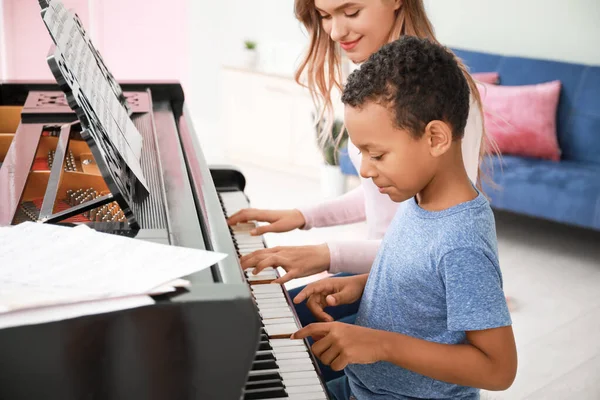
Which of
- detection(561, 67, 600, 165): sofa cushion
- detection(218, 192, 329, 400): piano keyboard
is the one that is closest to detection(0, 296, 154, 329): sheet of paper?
detection(218, 192, 329, 400): piano keyboard

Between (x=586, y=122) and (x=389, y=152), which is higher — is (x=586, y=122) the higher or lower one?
the lower one

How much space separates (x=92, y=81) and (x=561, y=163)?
11.5ft

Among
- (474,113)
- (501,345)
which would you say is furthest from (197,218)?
(474,113)

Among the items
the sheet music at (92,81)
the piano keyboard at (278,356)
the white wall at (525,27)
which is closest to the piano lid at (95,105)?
the sheet music at (92,81)

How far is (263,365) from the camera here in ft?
4.05

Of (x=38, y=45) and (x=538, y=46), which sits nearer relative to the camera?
(x=538, y=46)

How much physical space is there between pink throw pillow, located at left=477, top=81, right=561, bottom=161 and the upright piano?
2720 mm

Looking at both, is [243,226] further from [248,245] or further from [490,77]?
[490,77]

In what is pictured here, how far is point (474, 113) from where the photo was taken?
1595 mm

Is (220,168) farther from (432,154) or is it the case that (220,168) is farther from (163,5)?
(163,5)

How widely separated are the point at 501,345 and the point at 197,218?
58 centimetres

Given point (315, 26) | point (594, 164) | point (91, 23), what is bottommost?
point (594, 164)

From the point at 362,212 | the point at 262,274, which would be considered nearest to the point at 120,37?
the point at 362,212

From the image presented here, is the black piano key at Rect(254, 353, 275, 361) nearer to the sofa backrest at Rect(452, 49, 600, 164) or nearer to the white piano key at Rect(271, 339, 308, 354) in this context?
the white piano key at Rect(271, 339, 308, 354)
